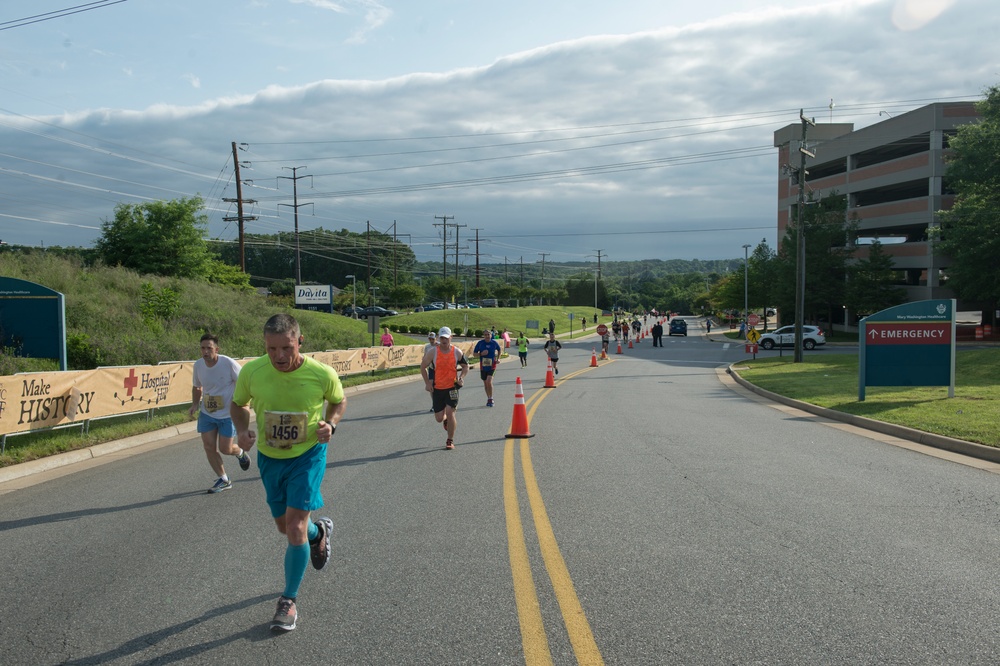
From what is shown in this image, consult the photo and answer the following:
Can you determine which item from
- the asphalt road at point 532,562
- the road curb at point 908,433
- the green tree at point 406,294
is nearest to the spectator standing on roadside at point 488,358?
the asphalt road at point 532,562

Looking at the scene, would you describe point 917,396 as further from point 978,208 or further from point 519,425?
point 978,208

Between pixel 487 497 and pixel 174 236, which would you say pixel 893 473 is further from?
pixel 174 236

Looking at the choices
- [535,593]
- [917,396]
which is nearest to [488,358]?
[917,396]

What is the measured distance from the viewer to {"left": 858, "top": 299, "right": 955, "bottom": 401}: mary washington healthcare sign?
56.9ft

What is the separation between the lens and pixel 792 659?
13.2ft

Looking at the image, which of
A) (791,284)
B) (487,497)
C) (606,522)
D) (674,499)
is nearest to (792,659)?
(606,522)

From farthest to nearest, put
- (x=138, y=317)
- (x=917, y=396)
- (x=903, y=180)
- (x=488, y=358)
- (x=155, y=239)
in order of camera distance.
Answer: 1. (x=903, y=180)
2. (x=155, y=239)
3. (x=138, y=317)
4. (x=917, y=396)
5. (x=488, y=358)

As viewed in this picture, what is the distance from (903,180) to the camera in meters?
63.4

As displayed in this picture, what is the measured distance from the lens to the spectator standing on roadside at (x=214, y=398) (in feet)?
28.1

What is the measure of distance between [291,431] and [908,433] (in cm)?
1163

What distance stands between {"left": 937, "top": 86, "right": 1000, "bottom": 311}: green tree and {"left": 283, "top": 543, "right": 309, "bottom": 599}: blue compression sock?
49985 mm

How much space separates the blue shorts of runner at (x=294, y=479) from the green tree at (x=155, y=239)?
37548mm

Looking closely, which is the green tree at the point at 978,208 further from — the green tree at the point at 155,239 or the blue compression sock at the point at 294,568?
the blue compression sock at the point at 294,568

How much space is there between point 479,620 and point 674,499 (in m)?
3.71
